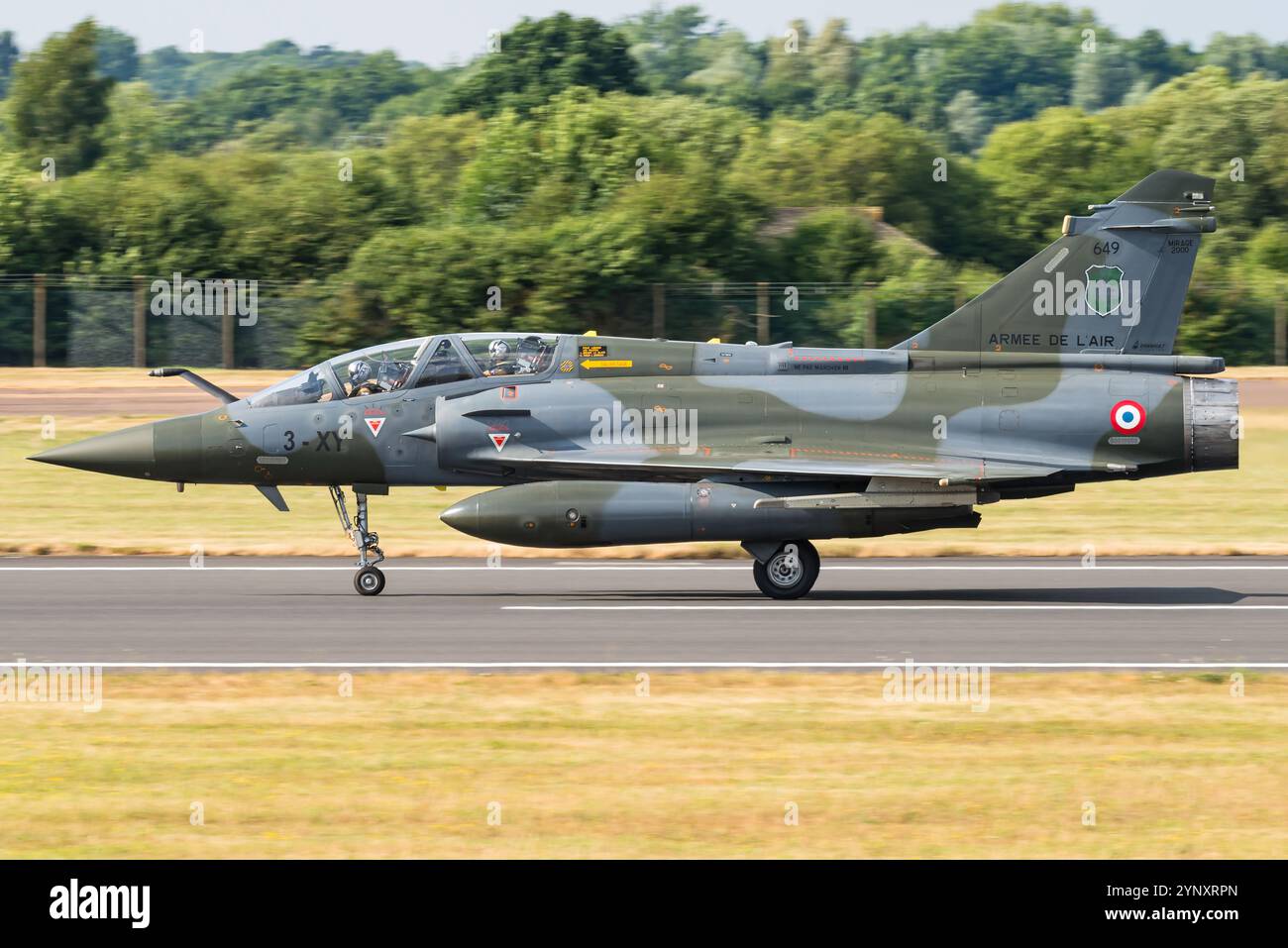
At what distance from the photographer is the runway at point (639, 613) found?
49.5 ft

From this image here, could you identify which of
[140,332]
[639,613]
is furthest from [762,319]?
[639,613]

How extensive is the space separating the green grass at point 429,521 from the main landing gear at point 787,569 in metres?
4.16

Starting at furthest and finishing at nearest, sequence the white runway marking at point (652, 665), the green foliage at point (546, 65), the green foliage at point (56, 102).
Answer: the green foliage at point (56, 102) → the green foliage at point (546, 65) → the white runway marking at point (652, 665)

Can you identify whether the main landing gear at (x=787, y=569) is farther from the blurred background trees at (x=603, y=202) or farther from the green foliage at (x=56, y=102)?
the green foliage at (x=56, y=102)

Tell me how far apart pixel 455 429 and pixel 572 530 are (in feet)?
6.10

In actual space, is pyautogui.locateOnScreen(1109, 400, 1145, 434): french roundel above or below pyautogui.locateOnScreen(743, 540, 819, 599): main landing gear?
above

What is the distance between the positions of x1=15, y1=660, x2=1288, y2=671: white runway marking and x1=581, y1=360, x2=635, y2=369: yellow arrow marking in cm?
481

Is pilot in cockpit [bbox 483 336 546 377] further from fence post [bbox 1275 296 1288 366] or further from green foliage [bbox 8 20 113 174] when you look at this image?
green foliage [bbox 8 20 113 174]

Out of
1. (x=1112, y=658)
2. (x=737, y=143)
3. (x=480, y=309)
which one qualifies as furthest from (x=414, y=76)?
(x=1112, y=658)

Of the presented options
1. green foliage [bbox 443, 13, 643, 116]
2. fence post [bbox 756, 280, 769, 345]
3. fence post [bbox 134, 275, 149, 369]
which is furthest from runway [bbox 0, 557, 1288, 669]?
green foliage [bbox 443, 13, 643, 116]

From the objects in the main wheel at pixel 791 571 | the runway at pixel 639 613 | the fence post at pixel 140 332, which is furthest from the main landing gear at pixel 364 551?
the fence post at pixel 140 332

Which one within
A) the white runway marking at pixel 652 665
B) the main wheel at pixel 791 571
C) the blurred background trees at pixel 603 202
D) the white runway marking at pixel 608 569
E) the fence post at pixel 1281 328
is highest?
the blurred background trees at pixel 603 202

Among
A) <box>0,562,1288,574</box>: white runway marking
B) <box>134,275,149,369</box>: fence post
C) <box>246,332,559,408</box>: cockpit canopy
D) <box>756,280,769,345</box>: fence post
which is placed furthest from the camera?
<box>134,275,149,369</box>: fence post

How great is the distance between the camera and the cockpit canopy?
18516 mm
